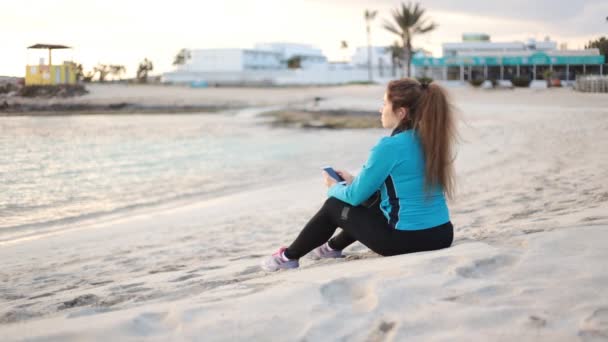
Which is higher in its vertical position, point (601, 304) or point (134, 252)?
point (601, 304)

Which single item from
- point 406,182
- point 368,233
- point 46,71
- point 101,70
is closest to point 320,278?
point 368,233

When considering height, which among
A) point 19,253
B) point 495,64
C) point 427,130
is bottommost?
point 19,253

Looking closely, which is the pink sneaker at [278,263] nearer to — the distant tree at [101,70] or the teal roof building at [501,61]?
the distant tree at [101,70]

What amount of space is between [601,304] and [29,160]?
9.09m

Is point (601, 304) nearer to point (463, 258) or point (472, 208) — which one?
point (463, 258)

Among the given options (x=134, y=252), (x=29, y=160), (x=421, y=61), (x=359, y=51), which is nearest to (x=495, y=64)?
(x=421, y=61)

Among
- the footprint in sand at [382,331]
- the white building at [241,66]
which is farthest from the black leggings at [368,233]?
the white building at [241,66]

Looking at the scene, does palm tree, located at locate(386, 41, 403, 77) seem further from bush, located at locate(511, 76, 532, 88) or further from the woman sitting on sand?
the woman sitting on sand

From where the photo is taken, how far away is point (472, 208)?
5.98 metres

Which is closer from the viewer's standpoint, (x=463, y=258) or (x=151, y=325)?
(x=151, y=325)

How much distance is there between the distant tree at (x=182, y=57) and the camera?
6956cm

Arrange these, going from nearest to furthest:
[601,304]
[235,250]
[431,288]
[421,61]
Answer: [601,304] → [431,288] → [235,250] → [421,61]

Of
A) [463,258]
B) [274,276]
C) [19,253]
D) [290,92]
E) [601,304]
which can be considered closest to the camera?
[601,304]

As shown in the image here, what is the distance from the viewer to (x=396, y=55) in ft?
202
